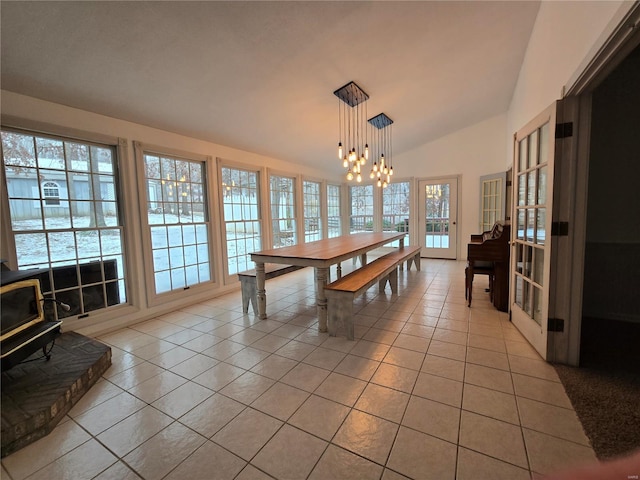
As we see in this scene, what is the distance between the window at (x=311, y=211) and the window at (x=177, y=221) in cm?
255

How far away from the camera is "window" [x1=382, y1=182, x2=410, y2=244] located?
7109 mm

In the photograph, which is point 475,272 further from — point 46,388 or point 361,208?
point 361,208

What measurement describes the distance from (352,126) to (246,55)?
8.08ft

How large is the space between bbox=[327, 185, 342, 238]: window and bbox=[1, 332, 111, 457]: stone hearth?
18.0 ft

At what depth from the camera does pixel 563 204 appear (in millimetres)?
2094

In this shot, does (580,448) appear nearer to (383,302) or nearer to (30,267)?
(383,302)

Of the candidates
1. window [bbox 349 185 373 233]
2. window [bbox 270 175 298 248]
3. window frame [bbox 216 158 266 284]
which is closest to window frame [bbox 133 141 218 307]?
window frame [bbox 216 158 266 284]

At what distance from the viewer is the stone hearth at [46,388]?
157 centimetres

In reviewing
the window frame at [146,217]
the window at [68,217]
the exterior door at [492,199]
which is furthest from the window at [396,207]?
the window at [68,217]

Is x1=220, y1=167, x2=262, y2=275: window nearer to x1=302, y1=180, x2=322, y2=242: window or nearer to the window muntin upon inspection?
x1=302, y1=180, x2=322, y2=242: window

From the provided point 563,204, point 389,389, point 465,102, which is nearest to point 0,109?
point 389,389

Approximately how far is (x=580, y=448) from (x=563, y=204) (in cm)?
155

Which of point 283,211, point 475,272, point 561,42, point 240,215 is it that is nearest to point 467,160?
point 475,272

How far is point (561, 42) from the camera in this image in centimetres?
213
